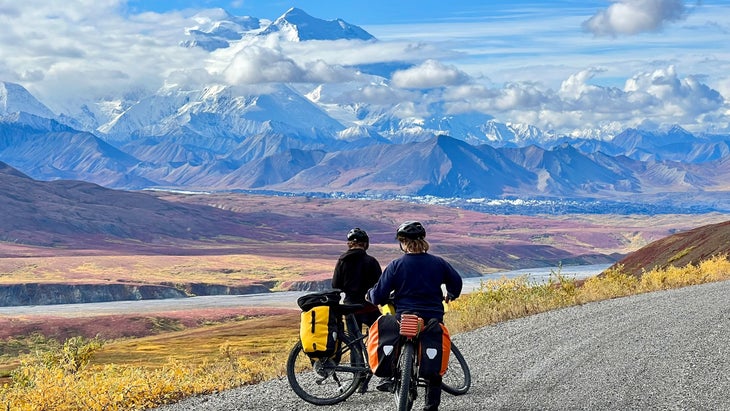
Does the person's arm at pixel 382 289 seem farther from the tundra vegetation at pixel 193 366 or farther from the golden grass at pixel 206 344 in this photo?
the golden grass at pixel 206 344

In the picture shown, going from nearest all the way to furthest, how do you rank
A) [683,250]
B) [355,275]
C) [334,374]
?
[334,374] < [355,275] < [683,250]

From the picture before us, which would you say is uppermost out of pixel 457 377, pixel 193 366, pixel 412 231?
pixel 412 231

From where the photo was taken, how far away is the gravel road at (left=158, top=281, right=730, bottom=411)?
1306 centimetres

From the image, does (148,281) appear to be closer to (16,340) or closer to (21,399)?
(16,340)

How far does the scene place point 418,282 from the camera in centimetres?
1175

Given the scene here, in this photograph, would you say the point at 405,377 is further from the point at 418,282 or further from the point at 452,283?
the point at 452,283

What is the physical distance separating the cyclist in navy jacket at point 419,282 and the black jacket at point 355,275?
188 cm

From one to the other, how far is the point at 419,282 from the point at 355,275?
2360 mm

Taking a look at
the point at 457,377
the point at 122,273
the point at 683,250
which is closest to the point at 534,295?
the point at 457,377

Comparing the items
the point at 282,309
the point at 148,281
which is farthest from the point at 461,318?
the point at 148,281

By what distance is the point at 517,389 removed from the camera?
13852mm

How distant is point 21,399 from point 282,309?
366 ft

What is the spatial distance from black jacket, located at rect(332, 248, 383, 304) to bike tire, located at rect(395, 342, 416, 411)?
252 centimetres

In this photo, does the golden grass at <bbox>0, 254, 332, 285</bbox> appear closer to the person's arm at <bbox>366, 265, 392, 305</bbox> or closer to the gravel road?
the gravel road
